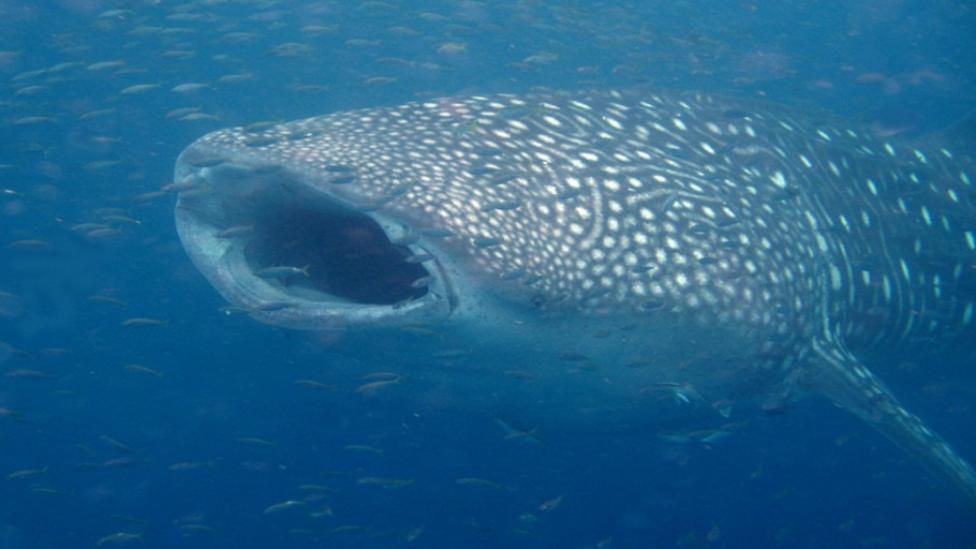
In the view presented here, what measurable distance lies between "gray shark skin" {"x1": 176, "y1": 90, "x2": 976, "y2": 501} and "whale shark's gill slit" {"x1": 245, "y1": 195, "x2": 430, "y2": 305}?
1 cm

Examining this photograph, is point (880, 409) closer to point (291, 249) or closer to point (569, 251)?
point (569, 251)

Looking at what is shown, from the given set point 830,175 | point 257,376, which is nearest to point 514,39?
point 257,376

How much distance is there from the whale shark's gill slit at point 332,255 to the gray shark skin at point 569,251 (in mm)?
13

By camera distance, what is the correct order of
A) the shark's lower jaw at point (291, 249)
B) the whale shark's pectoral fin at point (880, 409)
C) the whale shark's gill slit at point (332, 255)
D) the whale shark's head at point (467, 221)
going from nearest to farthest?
the shark's lower jaw at point (291, 249) → the whale shark's head at point (467, 221) → the whale shark's gill slit at point (332, 255) → the whale shark's pectoral fin at point (880, 409)

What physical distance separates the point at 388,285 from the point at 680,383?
1.97 metres

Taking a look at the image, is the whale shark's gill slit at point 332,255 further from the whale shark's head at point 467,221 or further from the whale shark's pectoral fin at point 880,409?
the whale shark's pectoral fin at point 880,409

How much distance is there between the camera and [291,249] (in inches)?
145

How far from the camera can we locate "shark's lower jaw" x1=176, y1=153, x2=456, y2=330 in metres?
3.07

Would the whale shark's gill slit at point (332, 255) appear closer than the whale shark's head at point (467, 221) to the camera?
No

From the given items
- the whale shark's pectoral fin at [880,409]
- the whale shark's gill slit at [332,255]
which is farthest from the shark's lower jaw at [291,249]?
the whale shark's pectoral fin at [880,409]

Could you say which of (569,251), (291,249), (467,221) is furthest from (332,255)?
(569,251)

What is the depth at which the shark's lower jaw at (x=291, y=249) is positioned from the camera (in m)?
3.07

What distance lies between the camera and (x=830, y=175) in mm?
6180

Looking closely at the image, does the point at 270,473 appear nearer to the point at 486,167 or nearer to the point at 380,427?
the point at 380,427
